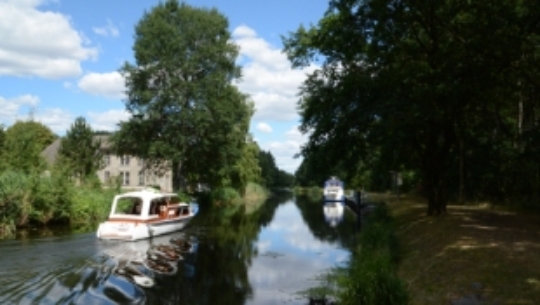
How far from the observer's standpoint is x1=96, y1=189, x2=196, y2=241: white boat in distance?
2183 cm

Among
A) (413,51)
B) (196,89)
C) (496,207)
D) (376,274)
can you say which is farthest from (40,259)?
(196,89)

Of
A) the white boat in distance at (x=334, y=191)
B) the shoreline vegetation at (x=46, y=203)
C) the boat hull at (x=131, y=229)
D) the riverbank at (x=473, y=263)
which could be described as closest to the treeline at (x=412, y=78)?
the riverbank at (x=473, y=263)

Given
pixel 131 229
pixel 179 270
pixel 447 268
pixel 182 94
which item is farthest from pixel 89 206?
pixel 447 268

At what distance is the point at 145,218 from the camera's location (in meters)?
23.9

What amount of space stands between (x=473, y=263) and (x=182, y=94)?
126 ft

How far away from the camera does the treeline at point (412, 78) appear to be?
702 inches

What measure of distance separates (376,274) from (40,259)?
36.5ft

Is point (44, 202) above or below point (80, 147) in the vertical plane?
below

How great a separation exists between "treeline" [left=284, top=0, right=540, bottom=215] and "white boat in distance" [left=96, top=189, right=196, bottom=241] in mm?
8215

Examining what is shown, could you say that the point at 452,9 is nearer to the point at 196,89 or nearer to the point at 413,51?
the point at 413,51

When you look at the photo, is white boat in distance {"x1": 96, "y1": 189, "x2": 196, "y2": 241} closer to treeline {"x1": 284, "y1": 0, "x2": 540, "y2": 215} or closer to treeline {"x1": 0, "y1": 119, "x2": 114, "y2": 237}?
treeline {"x1": 0, "y1": 119, "x2": 114, "y2": 237}

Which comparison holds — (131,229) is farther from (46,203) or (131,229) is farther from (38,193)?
(46,203)

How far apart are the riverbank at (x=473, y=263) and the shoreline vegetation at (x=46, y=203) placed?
1745 cm

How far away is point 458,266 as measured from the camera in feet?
38.6
